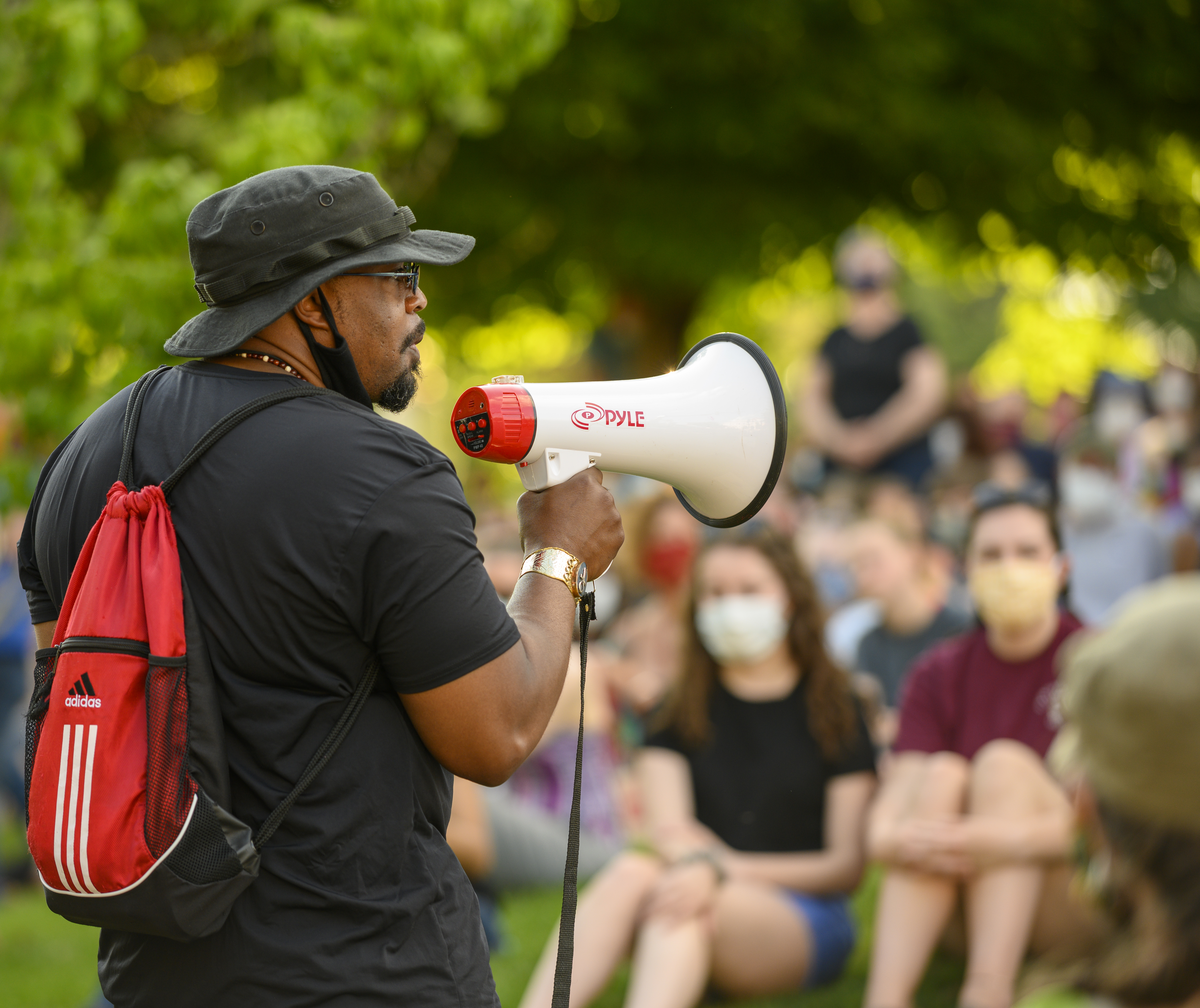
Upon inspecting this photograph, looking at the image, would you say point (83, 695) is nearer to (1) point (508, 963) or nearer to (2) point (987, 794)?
(2) point (987, 794)

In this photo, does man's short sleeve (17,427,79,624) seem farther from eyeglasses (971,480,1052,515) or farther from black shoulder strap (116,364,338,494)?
eyeglasses (971,480,1052,515)

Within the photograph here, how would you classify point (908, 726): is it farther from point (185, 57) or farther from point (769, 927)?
point (185, 57)

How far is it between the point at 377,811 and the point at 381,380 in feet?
1.99

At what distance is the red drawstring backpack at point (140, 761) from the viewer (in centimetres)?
169

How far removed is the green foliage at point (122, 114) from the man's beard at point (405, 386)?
70.0 inches

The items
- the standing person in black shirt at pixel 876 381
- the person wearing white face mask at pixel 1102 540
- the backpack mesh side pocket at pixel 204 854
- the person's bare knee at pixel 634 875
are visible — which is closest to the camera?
the backpack mesh side pocket at pixel 204 854

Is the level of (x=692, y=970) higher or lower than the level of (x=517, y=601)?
lower

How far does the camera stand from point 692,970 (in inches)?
159

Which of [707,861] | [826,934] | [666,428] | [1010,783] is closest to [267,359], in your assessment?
[666,428]

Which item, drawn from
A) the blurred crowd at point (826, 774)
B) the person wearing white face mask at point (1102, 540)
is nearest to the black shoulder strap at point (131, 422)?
the blurred crowd at point (826, 774)

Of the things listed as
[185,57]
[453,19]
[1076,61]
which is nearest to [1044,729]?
[453,19]

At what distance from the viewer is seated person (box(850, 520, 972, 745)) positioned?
5.48 metres

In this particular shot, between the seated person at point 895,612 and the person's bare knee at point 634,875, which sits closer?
the person's bare knee at point 634,875

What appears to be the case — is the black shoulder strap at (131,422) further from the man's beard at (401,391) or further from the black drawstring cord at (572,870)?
the black drawstring cord at (572,870)
